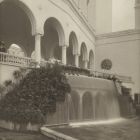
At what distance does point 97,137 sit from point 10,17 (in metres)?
12.7

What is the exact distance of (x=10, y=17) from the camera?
66.4 ft

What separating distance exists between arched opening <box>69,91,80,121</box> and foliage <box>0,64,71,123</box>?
639 millimetres

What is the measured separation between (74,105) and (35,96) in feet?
7.02

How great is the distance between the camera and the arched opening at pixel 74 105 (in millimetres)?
13422

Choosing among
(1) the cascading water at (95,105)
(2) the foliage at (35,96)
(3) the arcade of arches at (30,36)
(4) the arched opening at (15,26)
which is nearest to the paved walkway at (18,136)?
(2) the foliage at (35,96)

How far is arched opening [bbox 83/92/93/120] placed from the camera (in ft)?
47.1

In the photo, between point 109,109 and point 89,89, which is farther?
point 109,109

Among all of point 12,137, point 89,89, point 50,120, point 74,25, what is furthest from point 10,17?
point 12,137

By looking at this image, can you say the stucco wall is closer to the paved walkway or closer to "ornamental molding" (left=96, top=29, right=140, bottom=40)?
"ornamental molding" (left=96, top=29, right=140, bottom=40)

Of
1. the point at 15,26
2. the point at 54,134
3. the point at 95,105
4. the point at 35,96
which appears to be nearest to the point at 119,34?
the point at 15,26

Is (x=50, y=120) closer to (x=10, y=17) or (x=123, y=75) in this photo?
(x=10, y=17)

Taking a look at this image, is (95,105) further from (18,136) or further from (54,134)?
(18,136)

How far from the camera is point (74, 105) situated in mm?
13789

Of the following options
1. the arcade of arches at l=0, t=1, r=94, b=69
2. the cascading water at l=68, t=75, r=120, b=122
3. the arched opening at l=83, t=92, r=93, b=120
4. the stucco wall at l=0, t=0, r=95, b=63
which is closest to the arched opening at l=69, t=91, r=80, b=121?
the cascading water at l=68, t=75, r=120, b=122
